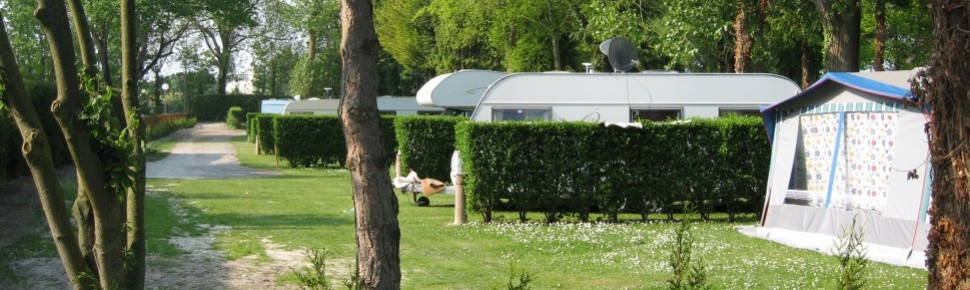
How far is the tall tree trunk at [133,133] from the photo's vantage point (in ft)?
18.5

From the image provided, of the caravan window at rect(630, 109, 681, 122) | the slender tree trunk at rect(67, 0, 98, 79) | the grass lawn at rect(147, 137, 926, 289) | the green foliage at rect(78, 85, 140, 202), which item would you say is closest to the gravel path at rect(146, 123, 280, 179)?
the grass lawn at rect(147, 137, 926, 289)

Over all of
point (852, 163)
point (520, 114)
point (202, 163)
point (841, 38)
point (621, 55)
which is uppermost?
point (841, 38)

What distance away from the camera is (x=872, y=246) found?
1115 cm

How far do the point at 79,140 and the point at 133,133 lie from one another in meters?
0.51

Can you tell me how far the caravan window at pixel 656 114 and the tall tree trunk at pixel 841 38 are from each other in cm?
397

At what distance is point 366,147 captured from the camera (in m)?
4.32

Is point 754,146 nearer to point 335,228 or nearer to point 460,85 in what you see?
point 335,228

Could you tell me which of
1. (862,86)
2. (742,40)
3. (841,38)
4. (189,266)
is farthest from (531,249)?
(742,40)

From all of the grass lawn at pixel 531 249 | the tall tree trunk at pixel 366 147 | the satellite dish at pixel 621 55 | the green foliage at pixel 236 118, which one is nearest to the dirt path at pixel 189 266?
the grass lawn at pixel 531 249

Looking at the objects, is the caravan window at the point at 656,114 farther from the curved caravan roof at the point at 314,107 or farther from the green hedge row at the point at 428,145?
the curved caravan roof at the point at 314,107

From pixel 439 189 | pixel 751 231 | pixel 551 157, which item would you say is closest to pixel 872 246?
pixel 751 231

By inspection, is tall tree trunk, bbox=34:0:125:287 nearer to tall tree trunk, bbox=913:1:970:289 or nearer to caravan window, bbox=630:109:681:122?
tall tree trunk, bbox=913:1:970:289

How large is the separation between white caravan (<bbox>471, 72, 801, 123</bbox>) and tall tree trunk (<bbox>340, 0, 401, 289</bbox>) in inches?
502

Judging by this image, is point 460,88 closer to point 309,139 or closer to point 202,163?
point 309,139
